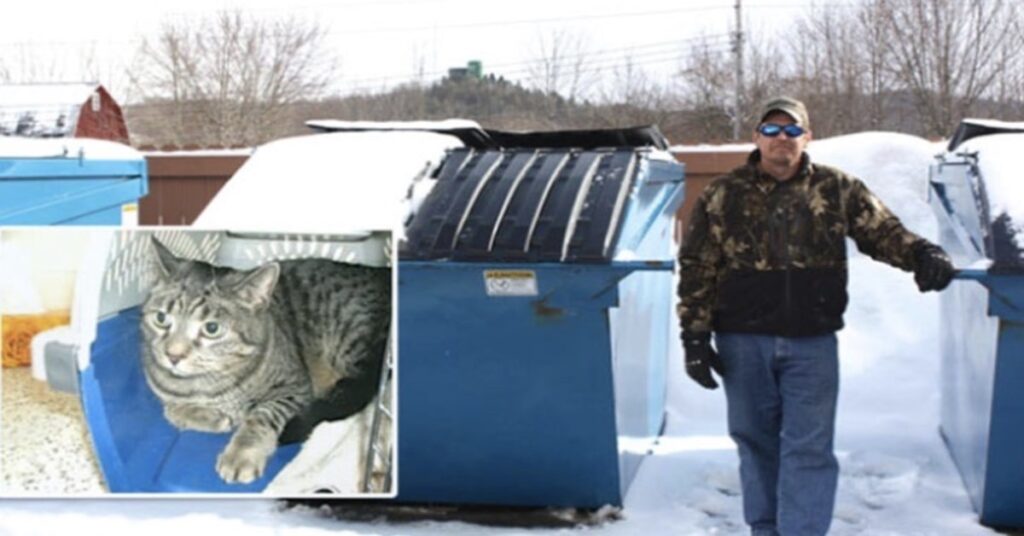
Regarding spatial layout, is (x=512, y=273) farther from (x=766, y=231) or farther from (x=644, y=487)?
(x=644, y=487)

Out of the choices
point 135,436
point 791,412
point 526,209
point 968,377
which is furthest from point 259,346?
point 968,377

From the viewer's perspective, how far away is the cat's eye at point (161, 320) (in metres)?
2.79

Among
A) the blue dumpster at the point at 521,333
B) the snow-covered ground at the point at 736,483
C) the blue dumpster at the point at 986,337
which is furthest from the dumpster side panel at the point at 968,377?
the blue dumpster at the point at 521,333

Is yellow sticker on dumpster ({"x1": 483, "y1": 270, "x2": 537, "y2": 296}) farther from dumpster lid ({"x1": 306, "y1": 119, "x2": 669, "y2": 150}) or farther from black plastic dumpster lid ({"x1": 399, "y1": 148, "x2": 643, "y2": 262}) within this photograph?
dumpster lid ({"x1": 306, "y1": 119, "x2": 669, "y2": 150})

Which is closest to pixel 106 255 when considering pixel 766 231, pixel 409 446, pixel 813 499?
pixel 409 446

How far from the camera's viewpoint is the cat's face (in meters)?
2.79

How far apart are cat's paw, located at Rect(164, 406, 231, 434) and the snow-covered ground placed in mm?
910

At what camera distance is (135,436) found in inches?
112

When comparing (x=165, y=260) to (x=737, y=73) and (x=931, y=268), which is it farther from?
(x=737, y=73)

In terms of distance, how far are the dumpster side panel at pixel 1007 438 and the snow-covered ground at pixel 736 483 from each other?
0.10 metres

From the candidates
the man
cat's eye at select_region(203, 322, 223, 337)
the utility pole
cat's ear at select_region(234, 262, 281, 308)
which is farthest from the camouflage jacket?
the utility pole

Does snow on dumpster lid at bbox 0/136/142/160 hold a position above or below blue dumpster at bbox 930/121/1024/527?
above

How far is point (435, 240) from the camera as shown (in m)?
3.80

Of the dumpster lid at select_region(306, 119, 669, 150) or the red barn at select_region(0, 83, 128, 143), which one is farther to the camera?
the red barn at select_region(0, 83, 128, 143)
